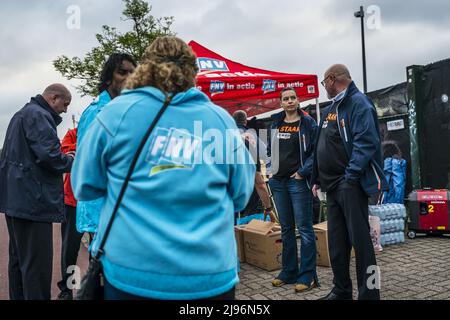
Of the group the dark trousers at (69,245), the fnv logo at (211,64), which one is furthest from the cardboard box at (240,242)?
the fnv logo at (211,64)

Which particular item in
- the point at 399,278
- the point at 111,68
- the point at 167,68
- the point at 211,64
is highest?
the point at 211,64

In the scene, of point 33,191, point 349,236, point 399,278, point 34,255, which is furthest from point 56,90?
point 399,278

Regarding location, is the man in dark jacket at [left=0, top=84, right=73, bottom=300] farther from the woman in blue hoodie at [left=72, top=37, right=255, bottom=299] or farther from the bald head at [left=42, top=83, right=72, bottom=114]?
the woman in blue hoodie at [left=72, top=37, right=255, bottom=299]

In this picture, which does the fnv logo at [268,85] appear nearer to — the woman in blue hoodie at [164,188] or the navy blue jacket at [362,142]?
the navy blue jacket at [362,142]

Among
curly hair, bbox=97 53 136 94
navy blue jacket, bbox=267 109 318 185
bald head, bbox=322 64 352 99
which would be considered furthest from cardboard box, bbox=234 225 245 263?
curly hair, bbox=97 53 136 94

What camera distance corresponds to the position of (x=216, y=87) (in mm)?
7605

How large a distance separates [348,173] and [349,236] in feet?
1.99

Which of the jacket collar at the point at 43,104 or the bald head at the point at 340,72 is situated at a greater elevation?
the bald head at the point at 340,72

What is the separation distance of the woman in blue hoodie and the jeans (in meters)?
2.82

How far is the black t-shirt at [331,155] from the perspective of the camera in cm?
380

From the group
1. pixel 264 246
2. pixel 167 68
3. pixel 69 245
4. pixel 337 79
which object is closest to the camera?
pixel 167 68

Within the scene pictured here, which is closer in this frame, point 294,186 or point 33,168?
point 33,168

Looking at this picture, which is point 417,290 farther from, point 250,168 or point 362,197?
point 250,168

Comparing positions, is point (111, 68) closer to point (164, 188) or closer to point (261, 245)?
point (164, 188)
